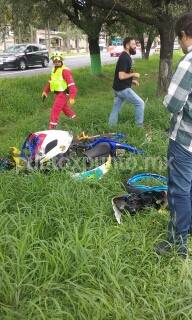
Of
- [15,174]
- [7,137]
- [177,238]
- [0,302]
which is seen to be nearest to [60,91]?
[7,137]

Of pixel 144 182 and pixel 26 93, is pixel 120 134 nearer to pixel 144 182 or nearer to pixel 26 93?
pixel 144 182

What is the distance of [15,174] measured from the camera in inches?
165

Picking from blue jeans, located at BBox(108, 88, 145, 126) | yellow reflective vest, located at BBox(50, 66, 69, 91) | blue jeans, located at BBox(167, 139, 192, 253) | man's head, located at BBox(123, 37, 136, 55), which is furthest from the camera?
yellow reflective vest, located at BBox(50, 66, 69, 91)

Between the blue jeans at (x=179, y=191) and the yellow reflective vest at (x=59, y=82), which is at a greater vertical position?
the yellow reflective vest at (x=59, y=82)

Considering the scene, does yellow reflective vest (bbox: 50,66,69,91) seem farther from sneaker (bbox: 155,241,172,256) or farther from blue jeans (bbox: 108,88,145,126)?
sneaker (bbox: 155,241,172,256)

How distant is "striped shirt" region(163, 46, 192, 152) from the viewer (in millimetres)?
2504

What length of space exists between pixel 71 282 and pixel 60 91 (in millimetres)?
4661

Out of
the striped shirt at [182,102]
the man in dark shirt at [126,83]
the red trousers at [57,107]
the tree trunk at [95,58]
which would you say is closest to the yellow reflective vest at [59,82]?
the red trousers at [57,107]

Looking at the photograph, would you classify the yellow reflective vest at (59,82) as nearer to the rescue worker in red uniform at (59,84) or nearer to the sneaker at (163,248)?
the rescue worker in red uniform at (59,84)

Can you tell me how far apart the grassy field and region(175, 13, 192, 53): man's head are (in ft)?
5.00

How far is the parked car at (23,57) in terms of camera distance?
21.4m

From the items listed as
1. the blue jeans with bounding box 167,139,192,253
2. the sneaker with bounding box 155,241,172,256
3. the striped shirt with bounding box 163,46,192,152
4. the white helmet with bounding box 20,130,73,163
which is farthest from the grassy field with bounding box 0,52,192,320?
the striped shirt with bounding box 163,46,192,152

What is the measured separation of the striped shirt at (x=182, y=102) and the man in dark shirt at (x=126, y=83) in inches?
145

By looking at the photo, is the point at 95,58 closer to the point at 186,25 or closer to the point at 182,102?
the point at 186,25
